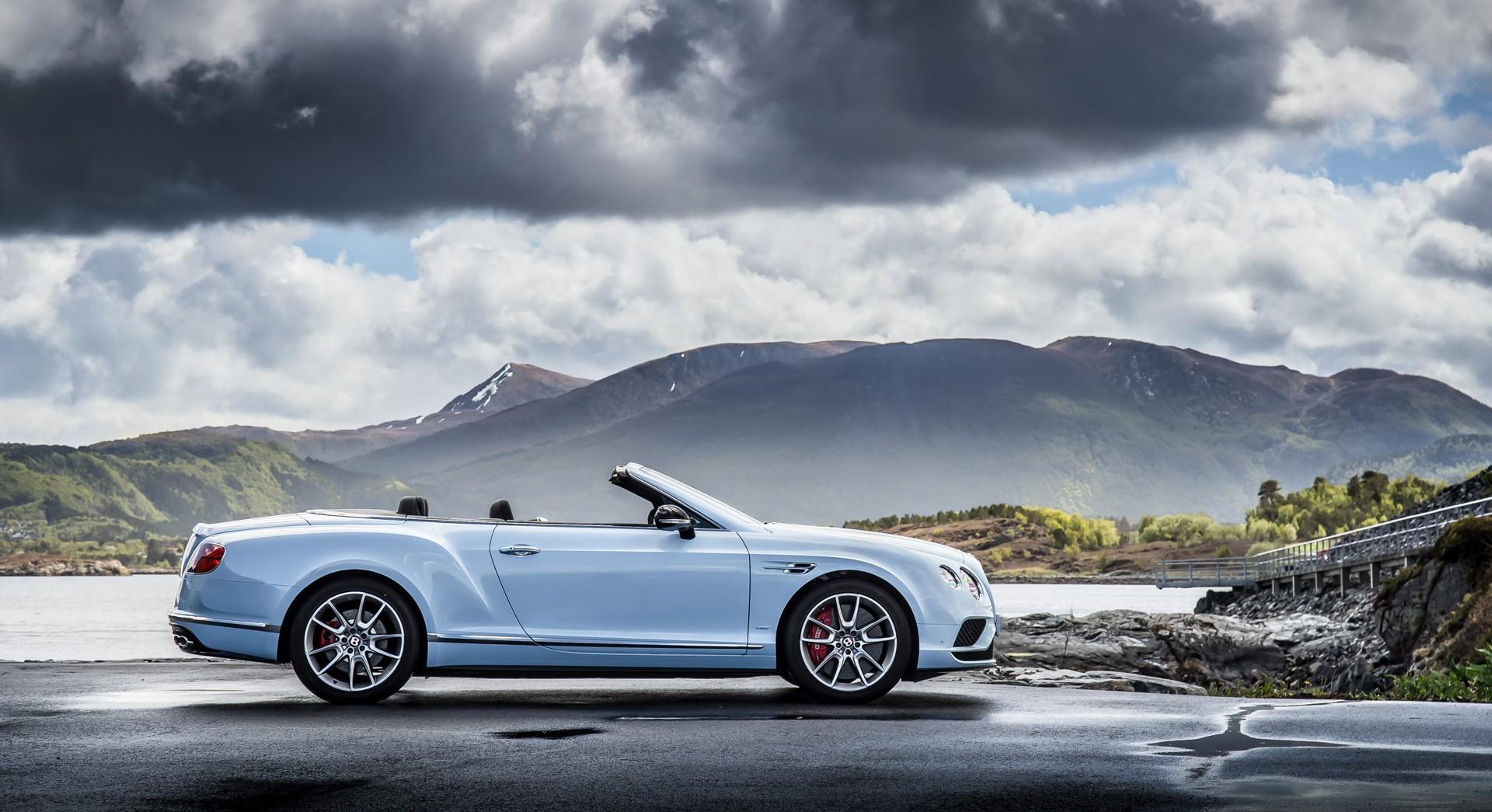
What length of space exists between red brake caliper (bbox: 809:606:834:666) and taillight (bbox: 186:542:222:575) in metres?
3.85

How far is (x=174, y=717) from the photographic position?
350 inches

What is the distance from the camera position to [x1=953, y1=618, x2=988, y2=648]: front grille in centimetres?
970

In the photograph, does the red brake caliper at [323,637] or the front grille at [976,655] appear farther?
the front grille at [976,655]

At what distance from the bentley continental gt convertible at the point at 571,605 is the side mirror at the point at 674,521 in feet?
0.04

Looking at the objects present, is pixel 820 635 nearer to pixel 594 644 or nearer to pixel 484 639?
pixel 594 644

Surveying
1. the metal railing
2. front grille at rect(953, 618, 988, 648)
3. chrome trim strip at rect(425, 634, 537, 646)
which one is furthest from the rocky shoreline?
chrome trim strip at rect(425, 634, 537, 646)

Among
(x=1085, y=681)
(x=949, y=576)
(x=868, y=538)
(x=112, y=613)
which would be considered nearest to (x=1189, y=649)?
(x=1085, y=681)

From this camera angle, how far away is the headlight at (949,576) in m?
9.78

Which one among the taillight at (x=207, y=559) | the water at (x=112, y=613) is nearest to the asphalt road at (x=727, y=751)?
the taillight at (x=207, y=559)

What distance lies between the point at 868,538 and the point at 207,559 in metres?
4.29

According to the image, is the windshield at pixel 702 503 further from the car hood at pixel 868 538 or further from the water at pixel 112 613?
the water at pixel 112 613

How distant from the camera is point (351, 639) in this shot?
951 centimetres

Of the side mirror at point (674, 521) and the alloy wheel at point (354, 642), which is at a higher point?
the side mirror at point (674, 521)

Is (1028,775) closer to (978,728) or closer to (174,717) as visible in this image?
(978,728)
